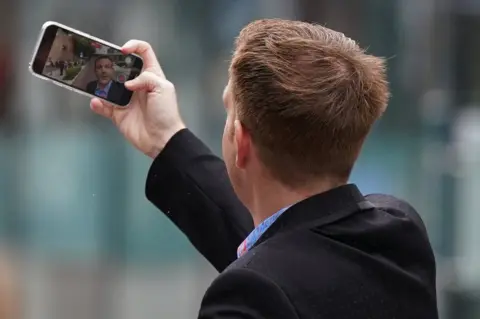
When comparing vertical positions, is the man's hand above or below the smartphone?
below

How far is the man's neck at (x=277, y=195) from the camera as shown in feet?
3.74

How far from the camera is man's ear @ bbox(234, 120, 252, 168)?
1136 millimetres

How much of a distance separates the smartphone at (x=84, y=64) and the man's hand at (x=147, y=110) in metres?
0.02

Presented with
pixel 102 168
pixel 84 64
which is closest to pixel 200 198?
pixel 84 64

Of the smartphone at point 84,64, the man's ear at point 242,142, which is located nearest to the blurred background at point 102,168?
the smartphone at point 84,64

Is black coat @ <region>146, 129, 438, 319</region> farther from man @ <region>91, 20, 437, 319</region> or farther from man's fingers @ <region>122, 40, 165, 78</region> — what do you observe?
man's fingers @ <region>122, 40, 165, 78</region>

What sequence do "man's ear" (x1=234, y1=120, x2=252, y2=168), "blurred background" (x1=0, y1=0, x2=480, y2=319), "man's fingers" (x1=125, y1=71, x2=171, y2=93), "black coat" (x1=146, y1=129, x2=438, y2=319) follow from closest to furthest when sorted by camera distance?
"black coat" (x1=146, y1=129, x2=438, y2=319)
"man's ear" (x1=234, y1=120, x2=252, y2=168)
"man's fingers" (x1=125, y1=71, x2=171, y2=93)
"blurred background" (x1=0, y1=0, x2=480, y2=319)

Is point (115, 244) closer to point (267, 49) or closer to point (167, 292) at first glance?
point (167, 292)

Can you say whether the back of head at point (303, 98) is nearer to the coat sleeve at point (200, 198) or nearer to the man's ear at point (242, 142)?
the man's ear at point (242, 142)

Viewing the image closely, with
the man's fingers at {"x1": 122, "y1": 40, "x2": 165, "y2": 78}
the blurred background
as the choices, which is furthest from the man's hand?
the blurred background

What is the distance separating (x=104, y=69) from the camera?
58.1 inches

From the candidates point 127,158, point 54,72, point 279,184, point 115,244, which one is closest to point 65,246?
point 115,244

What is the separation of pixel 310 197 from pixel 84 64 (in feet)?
1.71

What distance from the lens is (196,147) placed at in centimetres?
148
